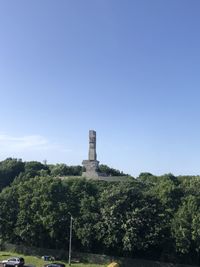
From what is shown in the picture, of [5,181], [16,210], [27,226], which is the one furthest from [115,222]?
[5,181]

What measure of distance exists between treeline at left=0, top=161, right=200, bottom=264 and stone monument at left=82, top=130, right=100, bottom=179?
39424 millimetres

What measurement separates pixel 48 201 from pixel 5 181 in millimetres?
55770

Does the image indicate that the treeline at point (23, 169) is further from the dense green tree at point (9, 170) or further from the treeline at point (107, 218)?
→ the treeline at point (107, 218)

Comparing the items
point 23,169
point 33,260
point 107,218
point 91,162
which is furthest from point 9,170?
point 107,218

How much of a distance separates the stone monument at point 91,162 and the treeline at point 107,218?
39.4 meters

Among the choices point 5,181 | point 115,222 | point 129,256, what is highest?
point 5,181

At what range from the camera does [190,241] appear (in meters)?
55.8

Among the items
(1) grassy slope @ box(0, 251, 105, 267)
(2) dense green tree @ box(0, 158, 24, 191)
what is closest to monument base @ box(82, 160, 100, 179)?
(2) dense green tree @ box(0, 158, 24, 191)

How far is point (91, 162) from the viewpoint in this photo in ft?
373

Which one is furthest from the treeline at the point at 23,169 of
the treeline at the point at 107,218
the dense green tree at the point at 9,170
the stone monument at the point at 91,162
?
the treeline at the point at 107,218

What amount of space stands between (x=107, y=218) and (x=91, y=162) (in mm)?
54994

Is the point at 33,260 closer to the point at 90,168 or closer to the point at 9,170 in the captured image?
the point at 90,168

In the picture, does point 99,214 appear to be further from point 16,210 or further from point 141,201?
point 16,210

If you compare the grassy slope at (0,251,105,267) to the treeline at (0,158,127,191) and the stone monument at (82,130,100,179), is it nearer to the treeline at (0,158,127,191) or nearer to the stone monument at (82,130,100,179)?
the stone monument at (82,130,100,179)
